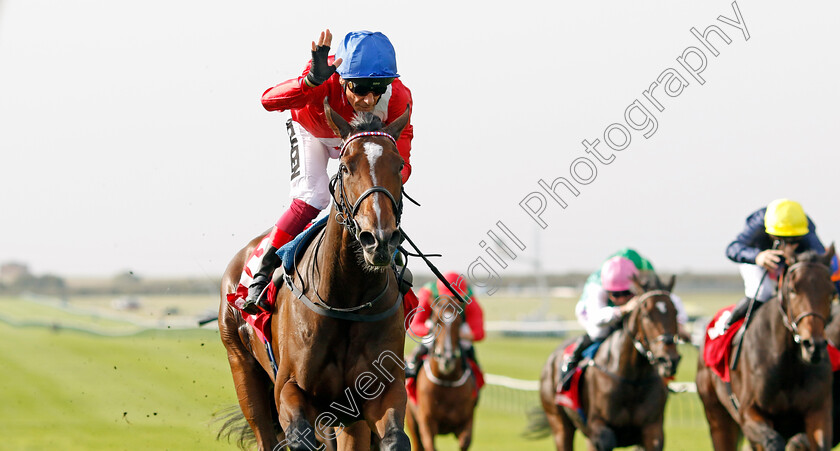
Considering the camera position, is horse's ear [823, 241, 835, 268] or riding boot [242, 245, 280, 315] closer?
riding boot [242, 245, 280, 315]

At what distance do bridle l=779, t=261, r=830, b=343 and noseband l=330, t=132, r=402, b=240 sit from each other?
169 inches

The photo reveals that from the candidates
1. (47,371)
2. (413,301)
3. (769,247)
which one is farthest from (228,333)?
(47,371)

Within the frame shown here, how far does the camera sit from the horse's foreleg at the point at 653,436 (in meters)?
8.59

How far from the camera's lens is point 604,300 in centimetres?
941

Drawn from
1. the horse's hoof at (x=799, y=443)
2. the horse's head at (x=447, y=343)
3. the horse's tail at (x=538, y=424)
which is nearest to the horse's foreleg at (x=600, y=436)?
the horse's hoof at (x=799, y=443)

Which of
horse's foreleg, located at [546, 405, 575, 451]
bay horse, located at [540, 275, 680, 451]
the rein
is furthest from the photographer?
the rein

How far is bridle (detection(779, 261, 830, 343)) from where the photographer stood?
7711mm

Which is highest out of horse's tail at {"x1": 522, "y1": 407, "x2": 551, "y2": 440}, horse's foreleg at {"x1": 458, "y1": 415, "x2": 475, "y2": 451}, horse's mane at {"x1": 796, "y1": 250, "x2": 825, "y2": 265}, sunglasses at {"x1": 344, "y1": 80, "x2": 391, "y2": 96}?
sunglasses at {"x1": 344, "y1": 80, "x2": 391, "y2": 96}

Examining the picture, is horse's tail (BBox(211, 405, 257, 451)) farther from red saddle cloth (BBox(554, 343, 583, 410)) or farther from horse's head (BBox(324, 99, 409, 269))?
red saddle cloth (BBox(554, 343, 583, 410))

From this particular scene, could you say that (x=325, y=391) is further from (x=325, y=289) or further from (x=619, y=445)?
(x=619, y=445)

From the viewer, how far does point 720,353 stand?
28.5 feet

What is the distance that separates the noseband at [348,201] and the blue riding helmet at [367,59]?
0.35 meters

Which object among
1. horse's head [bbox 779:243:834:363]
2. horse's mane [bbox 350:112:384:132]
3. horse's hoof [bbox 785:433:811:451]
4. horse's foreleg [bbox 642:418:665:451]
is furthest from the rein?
horse's mane [bbox 350:112:384:132]

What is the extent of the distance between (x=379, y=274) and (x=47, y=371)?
2496 cm
